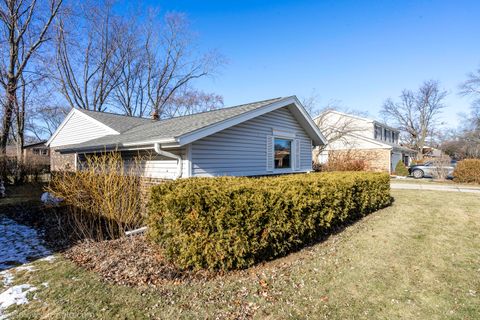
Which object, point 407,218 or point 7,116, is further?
point 7,116

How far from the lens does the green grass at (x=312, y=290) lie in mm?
3070

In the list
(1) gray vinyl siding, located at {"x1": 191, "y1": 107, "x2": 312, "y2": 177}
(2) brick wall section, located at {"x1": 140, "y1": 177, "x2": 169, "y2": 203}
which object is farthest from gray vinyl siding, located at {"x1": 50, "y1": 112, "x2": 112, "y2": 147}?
(1) gray vinyl siding, located at {"x1": 191, "y1": 107, "x2": 312, "y2": 177}

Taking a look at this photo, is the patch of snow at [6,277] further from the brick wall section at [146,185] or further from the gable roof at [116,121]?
the gable roof at [116,121]

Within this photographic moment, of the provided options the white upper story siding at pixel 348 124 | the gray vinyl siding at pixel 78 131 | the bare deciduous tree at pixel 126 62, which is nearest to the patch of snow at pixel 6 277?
the gray vinyl siding at pixel 78 131

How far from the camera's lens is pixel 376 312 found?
3068 millimetres

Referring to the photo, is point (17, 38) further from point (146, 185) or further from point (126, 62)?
point (146, 185)

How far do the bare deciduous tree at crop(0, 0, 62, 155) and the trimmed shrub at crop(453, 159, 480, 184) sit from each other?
28154 millimetres

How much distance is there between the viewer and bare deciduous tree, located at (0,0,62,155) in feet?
51.1

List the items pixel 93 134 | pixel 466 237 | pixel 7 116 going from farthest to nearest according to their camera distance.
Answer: pixel 7 116 < pixel 93 134 < pixel 466 237

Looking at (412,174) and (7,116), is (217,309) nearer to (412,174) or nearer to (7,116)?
(7,116)

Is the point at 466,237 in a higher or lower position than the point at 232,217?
lower

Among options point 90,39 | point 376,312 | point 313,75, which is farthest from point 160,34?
point 376,312

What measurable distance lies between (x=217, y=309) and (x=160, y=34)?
30909 millimetres

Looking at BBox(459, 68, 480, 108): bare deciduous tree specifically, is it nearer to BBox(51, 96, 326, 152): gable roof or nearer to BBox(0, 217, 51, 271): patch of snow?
BBox(51, 96, 326, 152): gable roof
